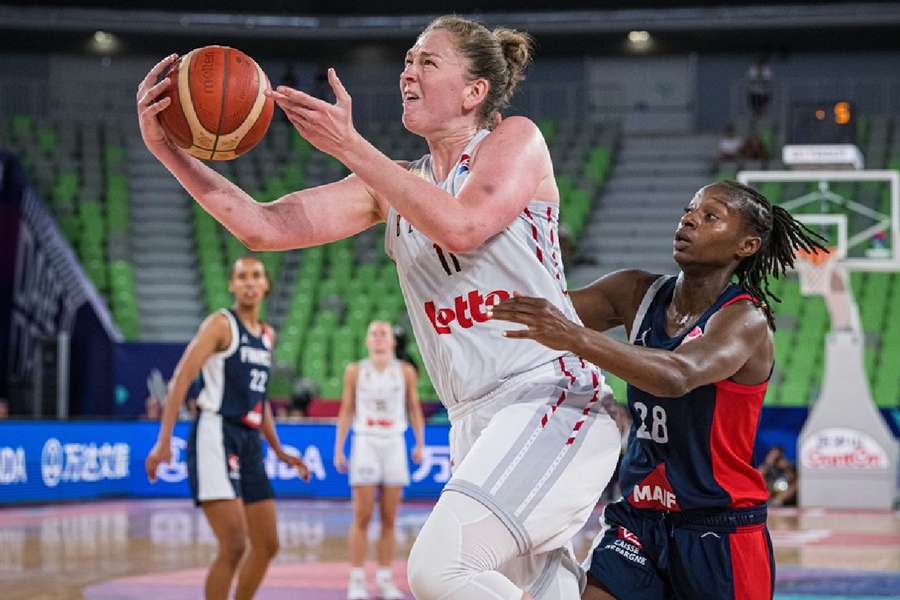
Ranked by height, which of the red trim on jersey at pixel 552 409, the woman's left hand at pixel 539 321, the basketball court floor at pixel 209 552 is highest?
the woman's left hand at pixel 539 321

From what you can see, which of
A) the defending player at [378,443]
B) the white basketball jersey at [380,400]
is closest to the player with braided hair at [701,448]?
the defending player at [378,443]

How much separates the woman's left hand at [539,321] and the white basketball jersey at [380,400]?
675 cm

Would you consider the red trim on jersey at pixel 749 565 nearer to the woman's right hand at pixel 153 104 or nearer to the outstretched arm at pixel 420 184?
the outstretched arm at pixel 420 184

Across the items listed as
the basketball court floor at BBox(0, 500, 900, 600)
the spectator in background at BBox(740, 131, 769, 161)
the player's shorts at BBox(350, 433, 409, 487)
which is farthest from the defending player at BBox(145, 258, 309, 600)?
the spectator in background at BBox(740, 131, 769, 161)

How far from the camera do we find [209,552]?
1084 cm

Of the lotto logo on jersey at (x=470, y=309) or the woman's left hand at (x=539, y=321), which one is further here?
the lotto logo on jersey at (x=470, y=309)

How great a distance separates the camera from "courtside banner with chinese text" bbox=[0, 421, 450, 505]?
14922 mm

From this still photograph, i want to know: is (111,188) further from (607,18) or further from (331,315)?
(607,18)

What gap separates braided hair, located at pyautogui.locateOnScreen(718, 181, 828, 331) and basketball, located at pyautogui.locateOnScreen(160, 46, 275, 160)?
1.45 m

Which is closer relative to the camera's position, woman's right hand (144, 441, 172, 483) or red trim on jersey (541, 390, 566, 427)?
red trim on jersey (541, 390, 566, 427)

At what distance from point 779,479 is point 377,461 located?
7.06 meters

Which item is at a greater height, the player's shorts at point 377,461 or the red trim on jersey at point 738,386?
the red trim on jersey at point 738,386

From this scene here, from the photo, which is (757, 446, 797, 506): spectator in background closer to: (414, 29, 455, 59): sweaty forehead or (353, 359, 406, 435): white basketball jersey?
(353, 359, 406, 435): white basketball jersey

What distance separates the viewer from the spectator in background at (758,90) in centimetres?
2236
